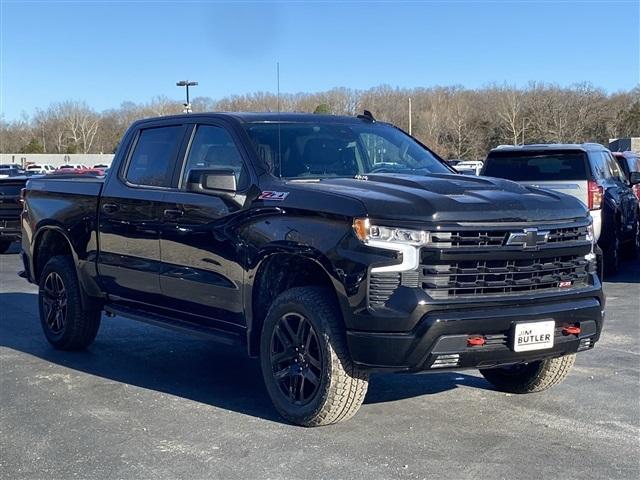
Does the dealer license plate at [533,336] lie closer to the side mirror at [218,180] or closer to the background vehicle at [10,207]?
the side mirror at [218,180]

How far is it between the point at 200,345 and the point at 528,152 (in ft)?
19.7

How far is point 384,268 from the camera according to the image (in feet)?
15.5

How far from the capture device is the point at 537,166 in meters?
11.8

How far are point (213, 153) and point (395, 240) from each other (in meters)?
1.98

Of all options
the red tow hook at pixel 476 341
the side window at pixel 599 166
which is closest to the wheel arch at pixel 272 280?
the red tow hook at pixel 476 341

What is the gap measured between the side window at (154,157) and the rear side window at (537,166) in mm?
6317

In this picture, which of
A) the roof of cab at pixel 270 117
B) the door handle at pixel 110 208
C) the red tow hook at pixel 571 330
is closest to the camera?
the red tow hook at pixel 571 330

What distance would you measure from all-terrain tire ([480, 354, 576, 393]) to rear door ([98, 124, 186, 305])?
8.65ft

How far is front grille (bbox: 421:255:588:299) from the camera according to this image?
15.7 ft

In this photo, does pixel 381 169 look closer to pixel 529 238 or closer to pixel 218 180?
pixel 218 180

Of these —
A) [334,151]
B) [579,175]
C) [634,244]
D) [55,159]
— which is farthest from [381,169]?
[55,159]

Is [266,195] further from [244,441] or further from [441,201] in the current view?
[244,441]

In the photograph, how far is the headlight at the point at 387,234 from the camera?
15.6 ft

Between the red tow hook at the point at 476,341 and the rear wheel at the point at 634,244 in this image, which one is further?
the rear wheel at the point at 634,244
